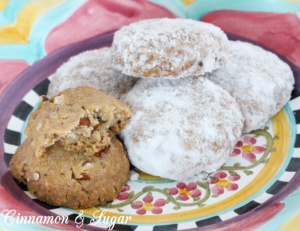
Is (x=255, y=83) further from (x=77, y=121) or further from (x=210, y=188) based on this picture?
(x=77, y=121)

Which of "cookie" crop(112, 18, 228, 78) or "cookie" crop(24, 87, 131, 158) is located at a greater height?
"cookie" crop(112, 18, 228, 78)

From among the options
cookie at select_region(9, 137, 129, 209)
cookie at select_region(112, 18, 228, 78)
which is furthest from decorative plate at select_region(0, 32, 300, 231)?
cookie at select_region(112, 18, 228, 78)

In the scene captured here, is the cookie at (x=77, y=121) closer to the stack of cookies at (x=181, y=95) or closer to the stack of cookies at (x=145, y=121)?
the stack of cookies at (x=145, y=121)

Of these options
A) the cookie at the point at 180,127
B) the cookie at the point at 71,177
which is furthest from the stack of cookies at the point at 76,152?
the cookie at the point at 180,127

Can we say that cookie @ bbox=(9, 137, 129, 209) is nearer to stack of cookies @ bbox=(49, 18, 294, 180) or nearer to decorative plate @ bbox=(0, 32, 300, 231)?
decorative plate @ bbox=(0, 32, 300, 231)

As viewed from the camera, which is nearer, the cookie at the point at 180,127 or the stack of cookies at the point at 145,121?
the stack of cookies at the point at 145,121

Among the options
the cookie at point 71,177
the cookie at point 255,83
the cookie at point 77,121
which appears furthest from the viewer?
the cookie at point 255,83
